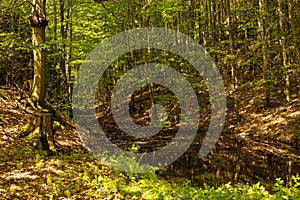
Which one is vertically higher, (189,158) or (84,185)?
(84,185)

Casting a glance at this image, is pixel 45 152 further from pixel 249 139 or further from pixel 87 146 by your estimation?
pixel 249 139

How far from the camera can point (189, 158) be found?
12.9 m

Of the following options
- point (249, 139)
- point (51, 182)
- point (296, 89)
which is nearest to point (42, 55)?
point (51, 182)

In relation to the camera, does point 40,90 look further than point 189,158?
No

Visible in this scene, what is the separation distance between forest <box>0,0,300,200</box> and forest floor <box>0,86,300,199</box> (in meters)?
0.04

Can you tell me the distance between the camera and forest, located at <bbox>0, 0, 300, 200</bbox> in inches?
286

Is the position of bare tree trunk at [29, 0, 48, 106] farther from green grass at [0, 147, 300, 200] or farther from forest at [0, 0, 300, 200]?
green grass at [0, 147, 300, 200]

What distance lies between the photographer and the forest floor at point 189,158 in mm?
6676

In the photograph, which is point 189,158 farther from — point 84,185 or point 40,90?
point 84,185

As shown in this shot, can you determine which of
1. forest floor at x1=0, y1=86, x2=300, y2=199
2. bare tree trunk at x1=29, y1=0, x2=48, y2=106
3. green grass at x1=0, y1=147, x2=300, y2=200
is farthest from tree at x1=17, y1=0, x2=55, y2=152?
green grass at x1=0, y1=147, x2=300, y2=200

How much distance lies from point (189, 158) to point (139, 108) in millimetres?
14614

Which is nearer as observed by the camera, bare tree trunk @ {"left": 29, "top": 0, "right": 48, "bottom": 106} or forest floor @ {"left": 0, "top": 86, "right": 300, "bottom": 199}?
forest floor @ {"left": 0, "top": 86, "right": 300, "bottom": 199}

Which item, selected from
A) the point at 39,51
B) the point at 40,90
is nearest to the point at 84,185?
the point at 40,90

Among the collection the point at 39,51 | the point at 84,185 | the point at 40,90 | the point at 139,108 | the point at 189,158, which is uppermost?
the point at 39,51
